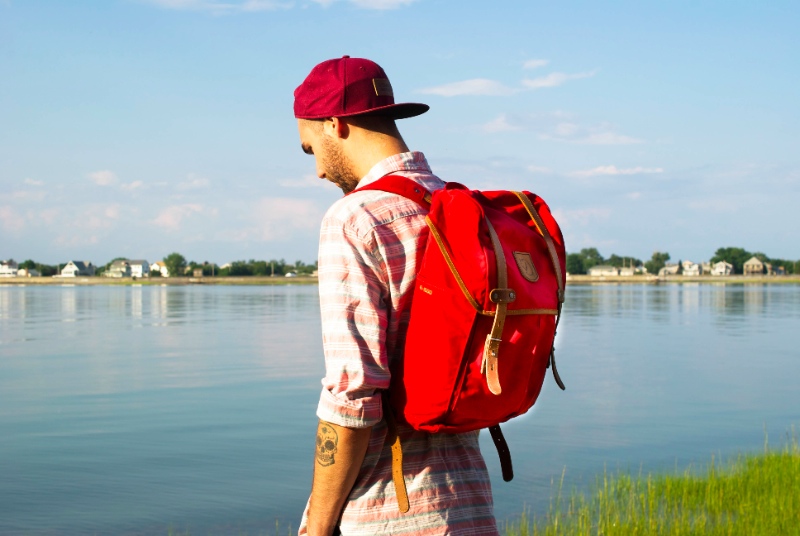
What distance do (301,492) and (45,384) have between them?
1121 centimetres

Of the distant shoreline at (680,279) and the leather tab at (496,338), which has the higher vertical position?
the leather tab at (496,338)

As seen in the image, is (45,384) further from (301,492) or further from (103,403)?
(301,492)

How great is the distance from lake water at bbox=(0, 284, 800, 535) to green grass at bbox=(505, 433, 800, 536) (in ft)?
3.38

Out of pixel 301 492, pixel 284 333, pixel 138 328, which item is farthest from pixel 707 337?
pixel 301 492

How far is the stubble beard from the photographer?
2.31m

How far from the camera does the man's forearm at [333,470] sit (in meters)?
2.07

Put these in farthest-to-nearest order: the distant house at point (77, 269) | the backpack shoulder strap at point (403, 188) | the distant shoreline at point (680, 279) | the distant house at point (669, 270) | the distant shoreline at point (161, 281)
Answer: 1. the distant house at point (669, 270)
2. the distant house at point (77, 269)
3. the distant shoreline at point (680, 279)
4. the distant shoreline at point (161, 281)
5. the backpack shoulder strap at point (403, 188)

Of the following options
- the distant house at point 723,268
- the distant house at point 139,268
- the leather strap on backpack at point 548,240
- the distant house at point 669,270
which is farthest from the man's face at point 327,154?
the distant house at point 669,270

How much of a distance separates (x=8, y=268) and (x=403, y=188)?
637 feet

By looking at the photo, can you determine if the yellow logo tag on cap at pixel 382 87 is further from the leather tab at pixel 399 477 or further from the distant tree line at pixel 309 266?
the distant tree line at pixel 309 266

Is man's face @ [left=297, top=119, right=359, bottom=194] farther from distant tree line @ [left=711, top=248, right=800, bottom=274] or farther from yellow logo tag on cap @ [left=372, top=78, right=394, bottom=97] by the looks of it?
distant tree line @ [left=711, top=248, right=800, bottom=274]

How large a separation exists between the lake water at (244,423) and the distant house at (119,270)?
153585mm

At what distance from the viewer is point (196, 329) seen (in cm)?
3541

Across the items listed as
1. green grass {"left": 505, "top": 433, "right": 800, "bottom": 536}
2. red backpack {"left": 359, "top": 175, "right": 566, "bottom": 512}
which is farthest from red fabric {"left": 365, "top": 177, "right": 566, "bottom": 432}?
green grass {"left": 505, "top": 433, "right": 800, "bottom": 536}
